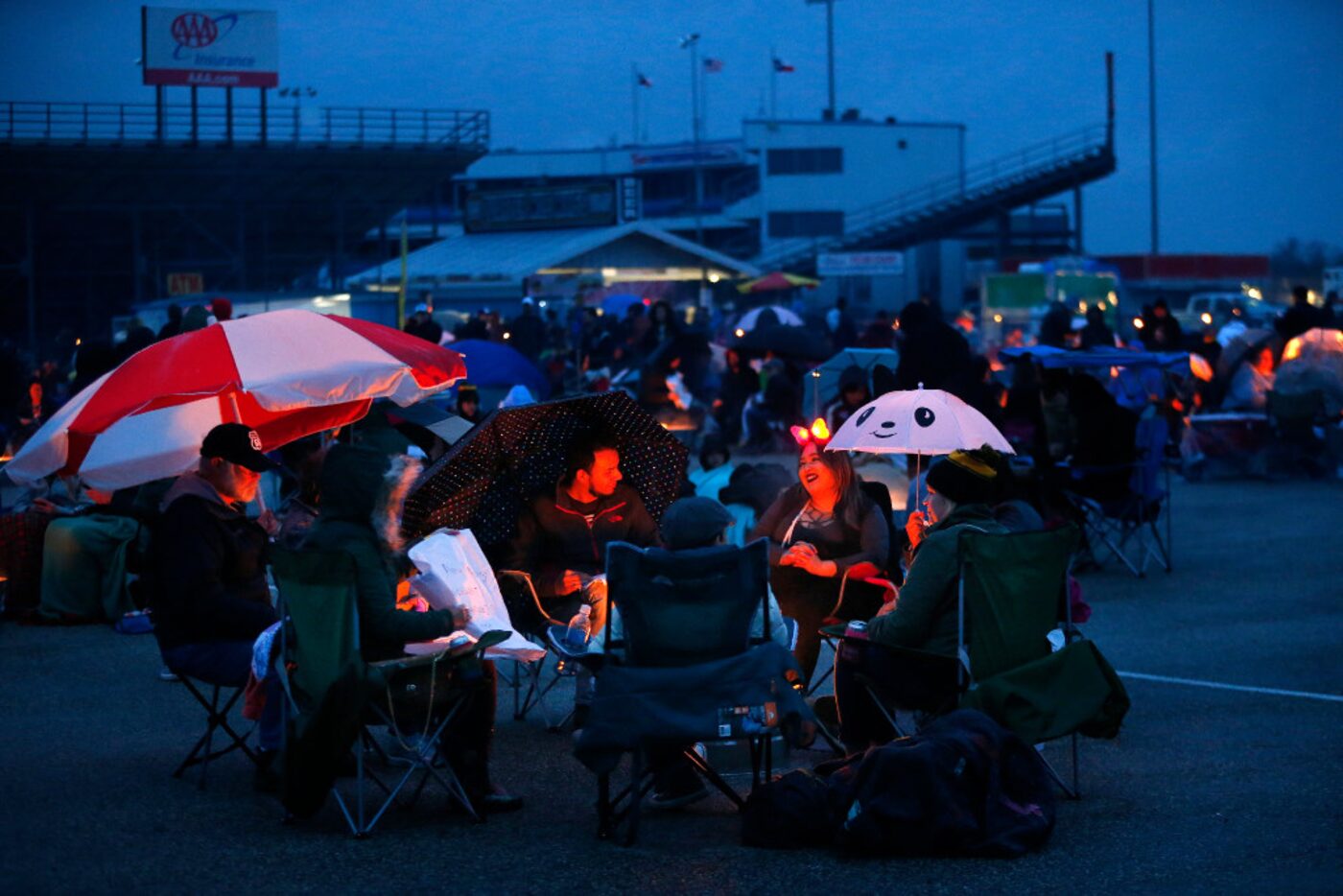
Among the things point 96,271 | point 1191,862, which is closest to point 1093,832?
point 1191,862

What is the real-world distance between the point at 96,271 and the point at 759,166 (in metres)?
26.9

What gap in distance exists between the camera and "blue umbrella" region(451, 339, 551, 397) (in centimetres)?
1259

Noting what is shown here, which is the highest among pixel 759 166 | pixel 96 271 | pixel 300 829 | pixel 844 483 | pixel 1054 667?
pixel 759 166

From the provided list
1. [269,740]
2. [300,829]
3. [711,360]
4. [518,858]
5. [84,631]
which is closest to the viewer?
[518,858]

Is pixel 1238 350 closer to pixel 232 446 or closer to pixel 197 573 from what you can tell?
pixel 232 446

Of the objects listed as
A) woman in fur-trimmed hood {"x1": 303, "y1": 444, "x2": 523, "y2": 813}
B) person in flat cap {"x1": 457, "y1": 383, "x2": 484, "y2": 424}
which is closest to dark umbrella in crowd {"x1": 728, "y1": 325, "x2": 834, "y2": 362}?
person in flat cap {"x1": 457, "y1": 383, "x2": 484, "y2": 424}

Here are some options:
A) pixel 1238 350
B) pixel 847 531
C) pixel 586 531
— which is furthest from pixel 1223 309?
pixel 586 531

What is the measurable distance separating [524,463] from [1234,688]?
347 cm

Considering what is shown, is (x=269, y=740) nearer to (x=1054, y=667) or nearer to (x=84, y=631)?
(x=1054, y=667)

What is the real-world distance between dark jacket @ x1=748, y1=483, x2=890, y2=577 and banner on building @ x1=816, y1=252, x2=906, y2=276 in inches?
1172

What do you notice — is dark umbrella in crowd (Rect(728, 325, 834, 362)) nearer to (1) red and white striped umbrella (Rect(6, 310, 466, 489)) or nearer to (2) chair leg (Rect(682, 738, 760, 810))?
(1) red and white striped umbrella (Rect(6, 310, 466, 489))

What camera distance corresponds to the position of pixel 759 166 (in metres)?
62.2

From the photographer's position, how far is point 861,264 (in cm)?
3728

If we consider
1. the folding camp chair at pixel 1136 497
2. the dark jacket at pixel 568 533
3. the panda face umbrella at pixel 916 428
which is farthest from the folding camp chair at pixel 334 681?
the folding camp chair at pixel 1136 497
